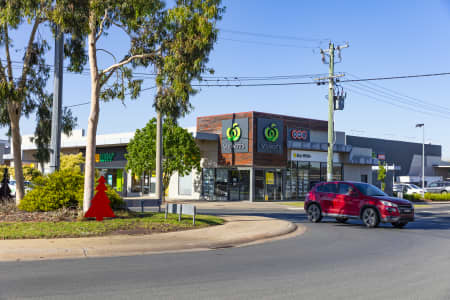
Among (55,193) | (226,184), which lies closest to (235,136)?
(226,184)

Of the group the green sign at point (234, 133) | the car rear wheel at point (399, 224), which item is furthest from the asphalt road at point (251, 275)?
the green sign at point (234, 133)

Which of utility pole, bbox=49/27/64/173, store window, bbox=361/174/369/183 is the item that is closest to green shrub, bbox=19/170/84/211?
utility pole, bbox=49/27/64/173

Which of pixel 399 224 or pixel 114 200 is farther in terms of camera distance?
pixel 399 224

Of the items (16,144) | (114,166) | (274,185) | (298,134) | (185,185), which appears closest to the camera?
(16,144)

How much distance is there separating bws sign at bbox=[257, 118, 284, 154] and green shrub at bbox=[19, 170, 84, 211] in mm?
20262

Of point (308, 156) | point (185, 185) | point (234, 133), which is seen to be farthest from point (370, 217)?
point (185, 185)

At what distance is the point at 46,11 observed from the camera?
15.0 metres

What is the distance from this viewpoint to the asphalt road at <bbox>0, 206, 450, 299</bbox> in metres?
6.89

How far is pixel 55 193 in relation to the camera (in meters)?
16.2

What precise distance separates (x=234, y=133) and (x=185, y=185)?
6743mm

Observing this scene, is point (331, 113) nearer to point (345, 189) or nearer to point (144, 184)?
point (345, 189)

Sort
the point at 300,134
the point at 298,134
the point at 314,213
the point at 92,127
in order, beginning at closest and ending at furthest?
the point at 92,127, the point at 314,213, the point at 298,134, the point at 300,134

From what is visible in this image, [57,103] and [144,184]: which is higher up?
[57,103]

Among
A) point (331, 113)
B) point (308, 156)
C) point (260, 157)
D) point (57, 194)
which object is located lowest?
point (57, 194)
